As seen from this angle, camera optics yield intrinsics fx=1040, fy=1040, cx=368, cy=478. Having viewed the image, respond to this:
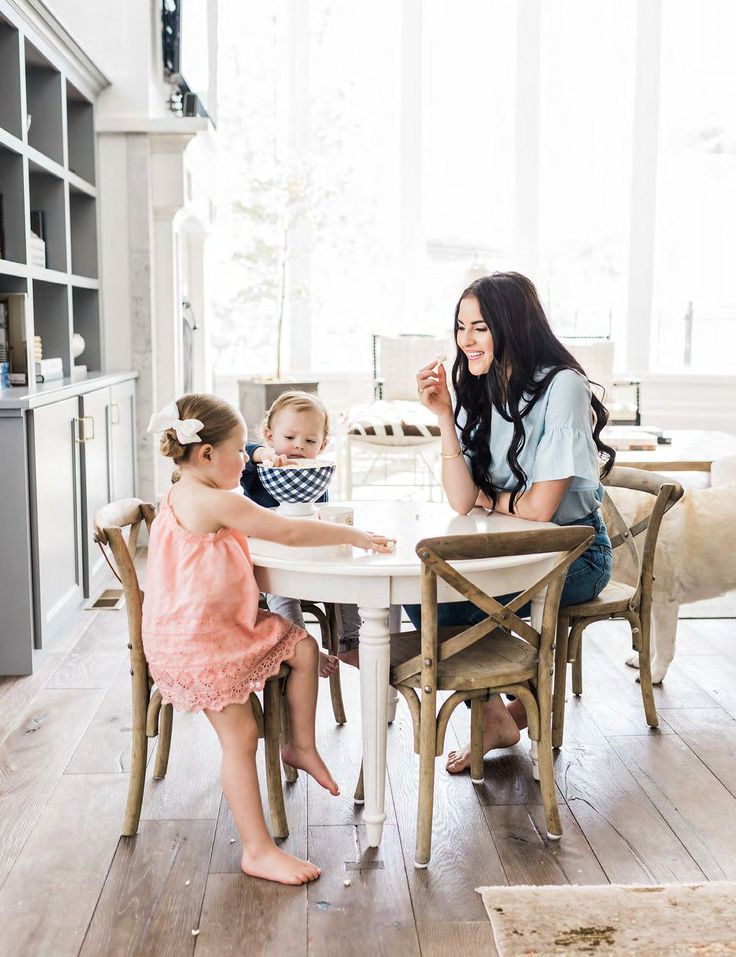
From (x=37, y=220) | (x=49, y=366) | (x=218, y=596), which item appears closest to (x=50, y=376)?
(x=49, y=366)

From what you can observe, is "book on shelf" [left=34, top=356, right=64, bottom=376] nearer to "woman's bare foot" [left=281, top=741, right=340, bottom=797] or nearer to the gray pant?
the gray pant

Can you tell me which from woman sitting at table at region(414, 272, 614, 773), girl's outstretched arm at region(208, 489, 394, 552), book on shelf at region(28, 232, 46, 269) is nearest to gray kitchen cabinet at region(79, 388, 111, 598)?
book on shelf at region(28, 232, 46, 269)

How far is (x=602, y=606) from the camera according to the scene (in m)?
2.71

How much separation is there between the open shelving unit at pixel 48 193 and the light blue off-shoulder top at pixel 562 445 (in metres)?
1.96

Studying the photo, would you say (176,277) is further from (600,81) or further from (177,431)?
(600,81)

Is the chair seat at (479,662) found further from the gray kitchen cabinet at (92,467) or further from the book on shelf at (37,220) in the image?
the book on shelf at (37,220)

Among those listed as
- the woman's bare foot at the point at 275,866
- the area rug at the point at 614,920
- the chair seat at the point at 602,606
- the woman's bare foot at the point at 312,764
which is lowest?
the area rug at the point at 614,920

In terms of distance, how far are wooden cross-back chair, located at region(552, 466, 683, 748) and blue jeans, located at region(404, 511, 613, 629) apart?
4 cm

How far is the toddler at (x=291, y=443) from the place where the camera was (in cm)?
262

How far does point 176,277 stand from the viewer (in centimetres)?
543

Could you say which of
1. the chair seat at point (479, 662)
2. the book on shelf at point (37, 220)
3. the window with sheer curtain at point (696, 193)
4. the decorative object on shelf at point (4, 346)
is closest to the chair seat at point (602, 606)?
the chair seat at point (479, 662)

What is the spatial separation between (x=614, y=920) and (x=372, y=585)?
2.57 feet

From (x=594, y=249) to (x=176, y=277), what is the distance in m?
4.00

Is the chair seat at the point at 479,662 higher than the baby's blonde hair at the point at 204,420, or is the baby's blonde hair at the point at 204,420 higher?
the baby's blonde hair at the point at 204,420
